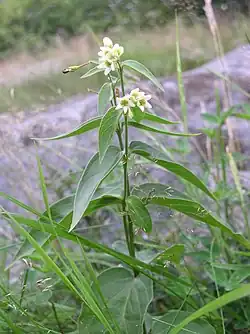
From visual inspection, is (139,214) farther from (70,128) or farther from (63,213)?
(70,128)

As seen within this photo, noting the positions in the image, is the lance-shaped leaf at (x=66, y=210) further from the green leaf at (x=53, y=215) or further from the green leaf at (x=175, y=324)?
the green leaf at (x=175, y=324)

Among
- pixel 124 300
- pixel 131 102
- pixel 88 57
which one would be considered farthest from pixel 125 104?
pixel 88 57

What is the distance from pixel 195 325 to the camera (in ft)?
1.86

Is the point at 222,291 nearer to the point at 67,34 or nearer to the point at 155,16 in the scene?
the point at 155,16

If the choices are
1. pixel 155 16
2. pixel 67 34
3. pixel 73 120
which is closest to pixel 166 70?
pixel 155 16

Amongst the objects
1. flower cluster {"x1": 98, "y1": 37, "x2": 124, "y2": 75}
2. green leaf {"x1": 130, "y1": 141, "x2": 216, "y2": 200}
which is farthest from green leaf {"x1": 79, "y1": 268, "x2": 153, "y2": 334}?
flower cluster {"x1": 98, "y1": 37, "x2": 124, "y2": 75}

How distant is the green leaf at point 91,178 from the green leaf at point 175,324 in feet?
0.57

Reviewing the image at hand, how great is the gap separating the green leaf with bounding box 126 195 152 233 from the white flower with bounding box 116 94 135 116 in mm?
106

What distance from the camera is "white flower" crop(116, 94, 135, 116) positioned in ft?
1.64

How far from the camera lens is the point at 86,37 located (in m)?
5.60

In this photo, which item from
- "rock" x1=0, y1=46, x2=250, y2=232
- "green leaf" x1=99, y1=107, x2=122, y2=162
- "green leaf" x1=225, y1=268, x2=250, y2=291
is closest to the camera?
"green leaf" x1=99, y1=107, x2=122, y2=162

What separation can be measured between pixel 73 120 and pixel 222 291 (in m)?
1.25

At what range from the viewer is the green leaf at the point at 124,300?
553mm

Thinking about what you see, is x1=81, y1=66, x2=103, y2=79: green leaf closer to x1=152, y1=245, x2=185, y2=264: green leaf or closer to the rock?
x1=152, y1=245, x2=185, y2=264: green leaf
